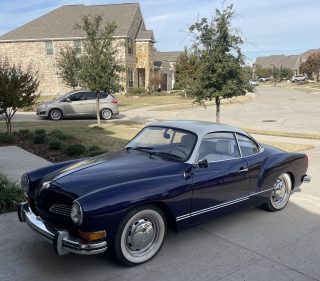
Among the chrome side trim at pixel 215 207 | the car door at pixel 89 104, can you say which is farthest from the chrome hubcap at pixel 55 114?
the chrome side trim at pixel 215 207

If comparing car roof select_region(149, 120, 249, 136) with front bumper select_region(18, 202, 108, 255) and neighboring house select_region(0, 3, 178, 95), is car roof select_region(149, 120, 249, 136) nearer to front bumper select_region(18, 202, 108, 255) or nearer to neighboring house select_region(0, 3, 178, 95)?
front bumper select_region(18, 202, 108, 255)

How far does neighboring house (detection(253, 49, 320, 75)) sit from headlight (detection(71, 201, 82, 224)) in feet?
414

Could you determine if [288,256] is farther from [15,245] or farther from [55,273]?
[15,245]

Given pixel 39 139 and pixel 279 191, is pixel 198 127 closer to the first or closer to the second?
pixel 279 191

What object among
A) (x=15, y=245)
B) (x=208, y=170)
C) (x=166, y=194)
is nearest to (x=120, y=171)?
(x=166, y=194)

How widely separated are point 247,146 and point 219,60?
5435mm

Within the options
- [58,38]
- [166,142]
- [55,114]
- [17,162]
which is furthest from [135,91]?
[166,142]

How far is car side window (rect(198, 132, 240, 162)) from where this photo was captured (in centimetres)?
484

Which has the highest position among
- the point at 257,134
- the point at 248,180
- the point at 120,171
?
the point at 120,171

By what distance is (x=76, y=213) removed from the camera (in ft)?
12.2

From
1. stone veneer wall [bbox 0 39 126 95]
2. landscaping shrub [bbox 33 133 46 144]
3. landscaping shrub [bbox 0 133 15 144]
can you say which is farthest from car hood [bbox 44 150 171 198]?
stone veneer wall [bbox 0 39 126 95]

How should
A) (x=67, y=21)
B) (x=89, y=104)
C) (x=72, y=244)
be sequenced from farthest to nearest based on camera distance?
(x=67, y=21) → (x=89, y=104) → (x=72, y=244)

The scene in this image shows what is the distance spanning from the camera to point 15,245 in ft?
14.6

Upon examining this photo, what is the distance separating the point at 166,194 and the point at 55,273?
138 cm
